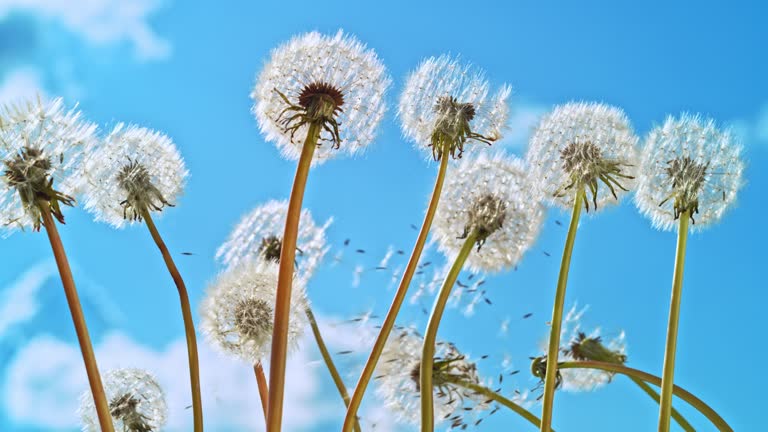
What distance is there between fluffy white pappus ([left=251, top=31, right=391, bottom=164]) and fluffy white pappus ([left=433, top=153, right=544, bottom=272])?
25 centimetres

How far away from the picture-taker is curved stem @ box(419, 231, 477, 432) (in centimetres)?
142

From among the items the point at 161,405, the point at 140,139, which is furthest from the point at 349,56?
the point at 161,405

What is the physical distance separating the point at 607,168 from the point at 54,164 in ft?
3.37

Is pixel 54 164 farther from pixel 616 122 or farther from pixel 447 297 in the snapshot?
pixel 616 122

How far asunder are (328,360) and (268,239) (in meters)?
0.39

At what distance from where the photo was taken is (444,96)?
1.67m

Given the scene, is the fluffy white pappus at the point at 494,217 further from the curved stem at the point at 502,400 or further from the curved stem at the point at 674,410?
the curved stem at the point at 674,410

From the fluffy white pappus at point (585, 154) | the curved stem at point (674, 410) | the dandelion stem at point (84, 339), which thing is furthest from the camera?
the curved stem at point (674, 410)

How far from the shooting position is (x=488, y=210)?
5.57ft

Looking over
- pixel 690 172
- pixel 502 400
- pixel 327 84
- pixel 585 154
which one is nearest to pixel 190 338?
pixel 327 84

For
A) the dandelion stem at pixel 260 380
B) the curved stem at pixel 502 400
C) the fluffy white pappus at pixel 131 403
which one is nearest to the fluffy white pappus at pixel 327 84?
the dandelion stem at pixel 260 380

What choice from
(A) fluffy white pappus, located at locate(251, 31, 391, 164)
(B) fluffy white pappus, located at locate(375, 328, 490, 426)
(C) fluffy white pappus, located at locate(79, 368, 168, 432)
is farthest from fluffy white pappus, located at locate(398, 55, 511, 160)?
(C) fluffy white pappus, located at locate(79, 368, 168, 432)

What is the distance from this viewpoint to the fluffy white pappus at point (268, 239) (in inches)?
75.1

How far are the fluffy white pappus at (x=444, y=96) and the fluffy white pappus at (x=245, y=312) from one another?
40cm
